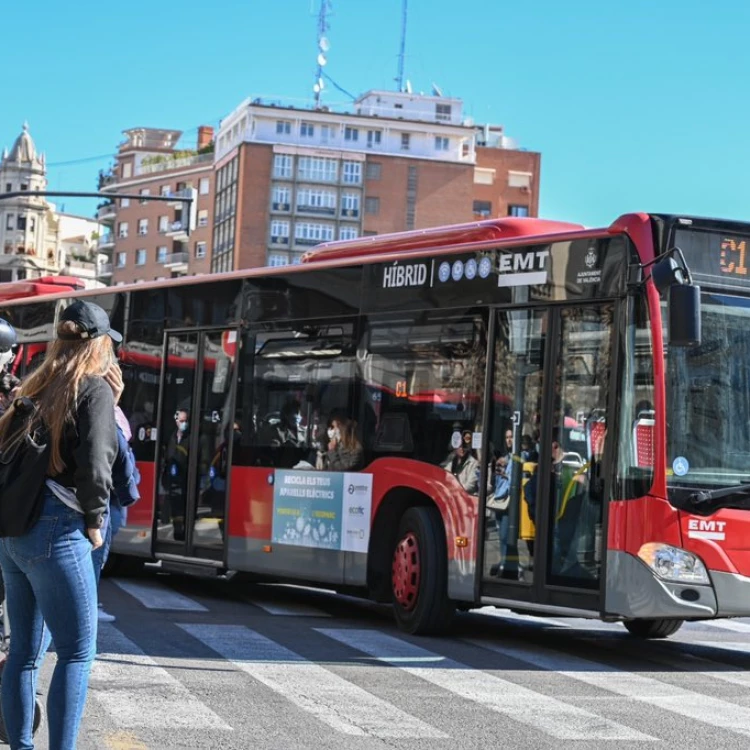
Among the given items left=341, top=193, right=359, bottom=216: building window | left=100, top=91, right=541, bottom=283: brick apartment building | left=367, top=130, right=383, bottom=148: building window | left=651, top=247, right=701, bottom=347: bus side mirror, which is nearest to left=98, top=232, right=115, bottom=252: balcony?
left=100, top=91, right=541, bottom=283: brick apartment building

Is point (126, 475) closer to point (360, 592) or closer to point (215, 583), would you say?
point (360, 592)

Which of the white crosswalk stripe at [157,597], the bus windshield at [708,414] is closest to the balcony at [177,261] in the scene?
the white crosswalk stripe at [157,597]

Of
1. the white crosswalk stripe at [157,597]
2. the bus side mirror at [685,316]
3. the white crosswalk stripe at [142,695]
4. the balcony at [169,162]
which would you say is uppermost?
the balcony at [169,162]

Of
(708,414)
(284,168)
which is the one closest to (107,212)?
(284,168)

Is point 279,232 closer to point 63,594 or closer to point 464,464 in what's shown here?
point 464,464

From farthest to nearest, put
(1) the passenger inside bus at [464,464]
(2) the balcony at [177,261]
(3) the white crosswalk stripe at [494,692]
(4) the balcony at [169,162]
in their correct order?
1. (4) the balcony at [169,162]
2. (2) the balcony at [177,261]
3. (1) the passenger inside bus at [464,464]
4. (3) the white crosswalk stripe at [494,692]

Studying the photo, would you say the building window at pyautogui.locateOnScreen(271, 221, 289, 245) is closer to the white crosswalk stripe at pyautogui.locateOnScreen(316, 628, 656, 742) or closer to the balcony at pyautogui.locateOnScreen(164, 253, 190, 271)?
the balcony at pyautogui.locateOnScreen(164, 253, 190, 271)

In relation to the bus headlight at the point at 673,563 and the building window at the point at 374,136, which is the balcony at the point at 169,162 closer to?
the building window at the point at 374,136

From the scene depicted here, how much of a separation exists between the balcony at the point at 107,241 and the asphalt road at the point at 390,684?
123876 mm

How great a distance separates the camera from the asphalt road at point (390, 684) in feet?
24.1

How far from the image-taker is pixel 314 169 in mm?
116188

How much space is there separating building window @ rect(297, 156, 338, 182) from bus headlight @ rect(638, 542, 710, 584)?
107 metres

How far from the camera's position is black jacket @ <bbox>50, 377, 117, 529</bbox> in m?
5.25

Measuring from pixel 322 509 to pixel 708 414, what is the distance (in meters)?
3.97
